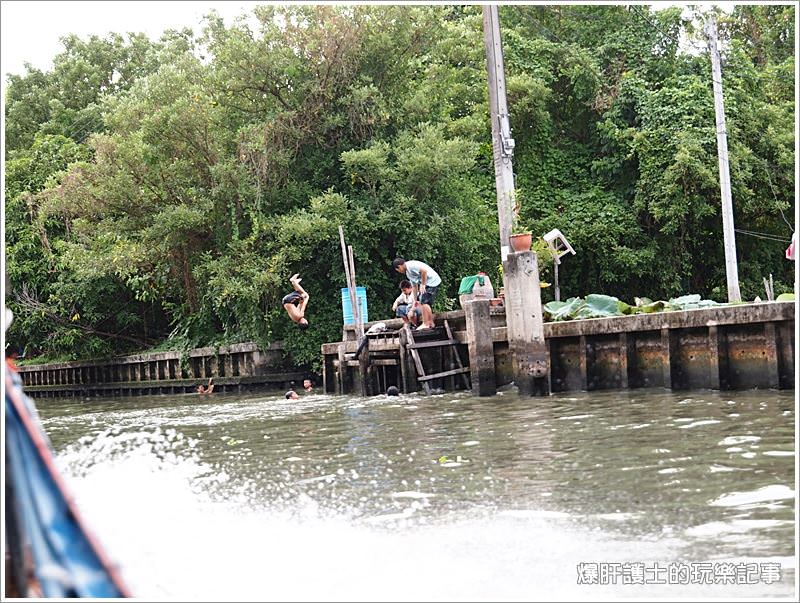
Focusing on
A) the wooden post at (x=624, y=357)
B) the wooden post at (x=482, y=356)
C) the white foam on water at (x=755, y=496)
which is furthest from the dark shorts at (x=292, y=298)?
A: the white foam on water at (x=755, y=496)

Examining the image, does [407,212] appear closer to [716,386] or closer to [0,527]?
[716,386]

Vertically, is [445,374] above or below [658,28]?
below

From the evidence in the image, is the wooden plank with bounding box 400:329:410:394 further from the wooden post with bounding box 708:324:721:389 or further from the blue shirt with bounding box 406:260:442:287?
the wooden post with bounding box 708:324:721:389

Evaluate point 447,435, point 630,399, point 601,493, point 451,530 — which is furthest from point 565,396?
point 451,530

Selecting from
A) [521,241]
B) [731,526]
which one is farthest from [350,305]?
[731,526]

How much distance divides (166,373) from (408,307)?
1257cm

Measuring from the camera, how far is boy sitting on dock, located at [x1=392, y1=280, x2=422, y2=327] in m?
19.4

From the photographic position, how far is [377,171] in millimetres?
24812

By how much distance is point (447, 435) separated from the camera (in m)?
12.1

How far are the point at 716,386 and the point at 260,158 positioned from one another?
1429 cm

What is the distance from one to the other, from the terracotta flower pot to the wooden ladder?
310 centimetres

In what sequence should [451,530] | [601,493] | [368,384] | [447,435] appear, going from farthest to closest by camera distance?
[368,384] → [447,435] → [601,493] → [451,530]

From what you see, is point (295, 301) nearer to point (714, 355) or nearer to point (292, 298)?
point (292, 298)

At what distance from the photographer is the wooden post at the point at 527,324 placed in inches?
627
